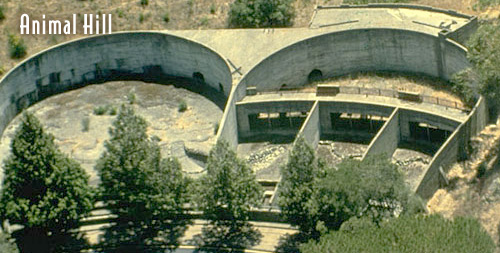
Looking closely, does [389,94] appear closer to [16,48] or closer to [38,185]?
[38,185]

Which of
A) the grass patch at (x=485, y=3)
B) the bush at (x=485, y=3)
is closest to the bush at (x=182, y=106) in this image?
the bush at (x=485, y=3)

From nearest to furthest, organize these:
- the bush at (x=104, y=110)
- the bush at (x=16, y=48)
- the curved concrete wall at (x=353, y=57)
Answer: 1. the curved concrete wall at (x=353, y=57)
2. the bush at (x=104, y=110)
3. the bush at (x=16, y=48)

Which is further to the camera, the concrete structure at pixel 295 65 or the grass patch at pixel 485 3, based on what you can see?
the grass patch at pixel 485 3

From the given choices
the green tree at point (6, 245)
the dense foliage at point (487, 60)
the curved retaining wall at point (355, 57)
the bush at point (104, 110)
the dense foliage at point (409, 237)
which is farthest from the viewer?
the bush at point (104, 110)

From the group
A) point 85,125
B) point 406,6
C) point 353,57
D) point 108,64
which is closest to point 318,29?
point 353,57

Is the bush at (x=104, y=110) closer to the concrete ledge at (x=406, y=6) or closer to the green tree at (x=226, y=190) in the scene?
the green tree at (x=226, y=190)

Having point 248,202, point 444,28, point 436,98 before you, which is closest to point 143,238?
Answer: point 248,202

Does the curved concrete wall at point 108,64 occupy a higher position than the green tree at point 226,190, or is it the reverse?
the curved concrete wall at point 108,64
